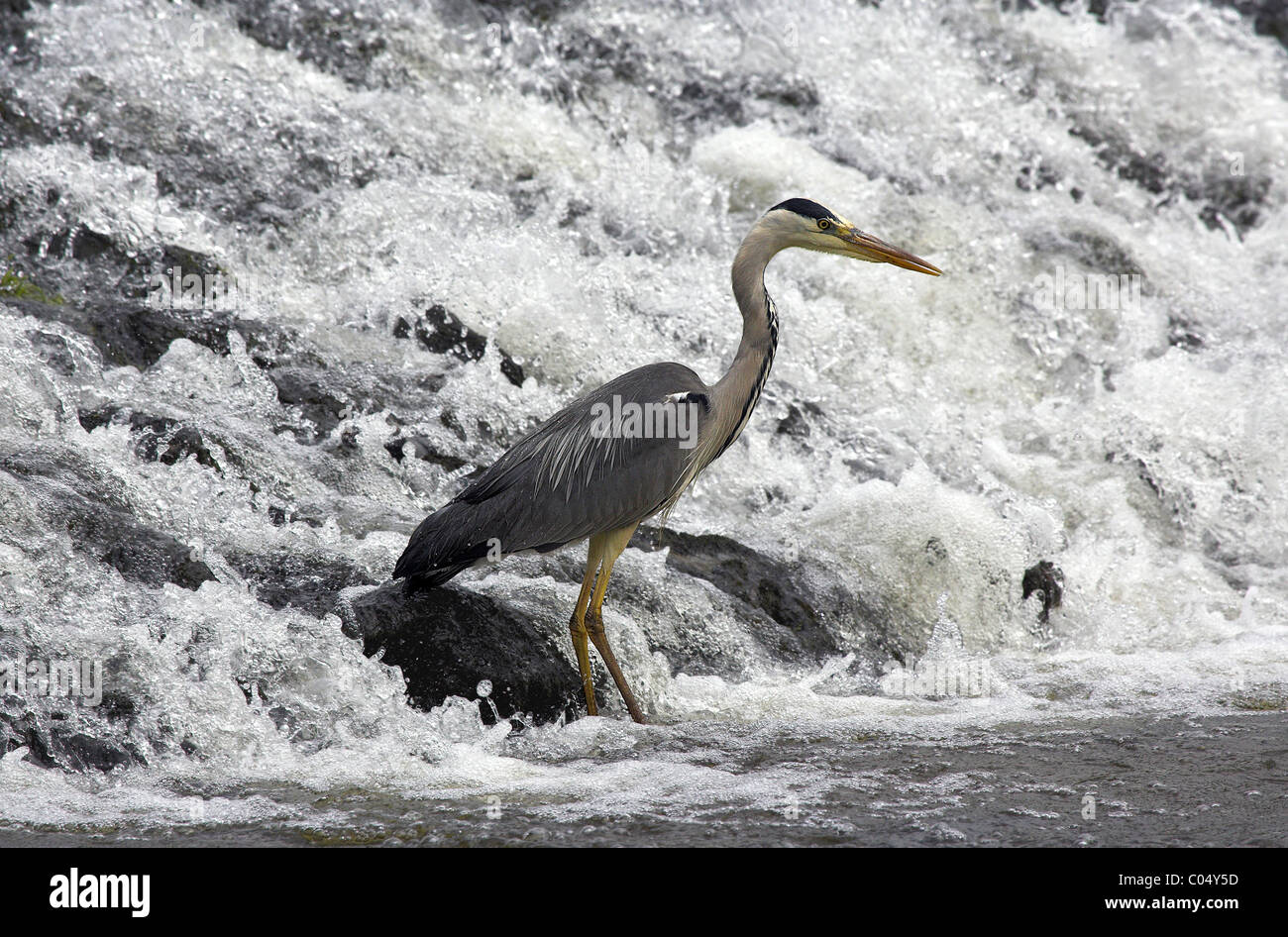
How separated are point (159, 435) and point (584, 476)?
1903mm

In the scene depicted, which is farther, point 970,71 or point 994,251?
point 970,71

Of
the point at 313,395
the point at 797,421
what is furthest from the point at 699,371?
the point at 313,395

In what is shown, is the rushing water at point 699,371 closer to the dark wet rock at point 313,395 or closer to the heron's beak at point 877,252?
the dark wet rock at point 313,395

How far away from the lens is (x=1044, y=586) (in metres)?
6.36

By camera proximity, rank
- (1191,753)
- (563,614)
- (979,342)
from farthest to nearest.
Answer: (979,342) < (563,614) < (1191,753)

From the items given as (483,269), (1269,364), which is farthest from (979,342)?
(483,269)

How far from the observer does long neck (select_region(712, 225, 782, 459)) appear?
5359mm

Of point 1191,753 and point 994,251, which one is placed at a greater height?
point 994,251

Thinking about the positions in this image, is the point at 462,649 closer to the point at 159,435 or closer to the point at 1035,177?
the point at 159,435

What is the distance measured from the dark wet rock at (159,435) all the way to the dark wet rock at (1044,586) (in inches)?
146

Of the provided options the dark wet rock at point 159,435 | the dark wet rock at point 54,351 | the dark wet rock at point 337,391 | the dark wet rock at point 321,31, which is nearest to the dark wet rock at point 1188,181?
the dark wet rock at point 321,31

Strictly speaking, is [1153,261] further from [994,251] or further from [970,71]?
[970,71]
